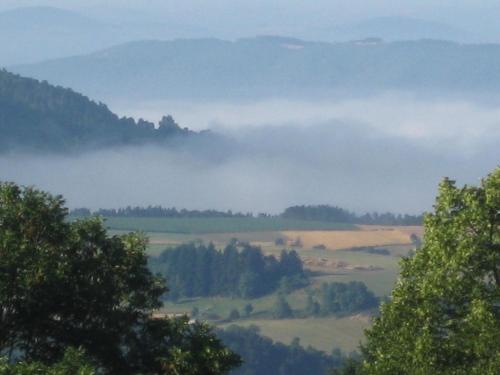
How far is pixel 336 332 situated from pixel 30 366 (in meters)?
140

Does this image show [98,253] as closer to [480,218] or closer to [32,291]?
[32,291]

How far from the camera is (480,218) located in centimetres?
2589

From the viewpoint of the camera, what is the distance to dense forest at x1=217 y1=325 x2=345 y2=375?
14375 centimetres

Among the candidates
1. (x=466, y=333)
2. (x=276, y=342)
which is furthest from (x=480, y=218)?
(x=276, y=342)

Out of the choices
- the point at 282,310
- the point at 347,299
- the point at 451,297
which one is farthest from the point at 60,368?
the point at 282,310

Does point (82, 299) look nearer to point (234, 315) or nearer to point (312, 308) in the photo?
point (234, 315)

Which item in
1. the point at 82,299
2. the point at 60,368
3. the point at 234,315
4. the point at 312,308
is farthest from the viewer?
the point at 312,308

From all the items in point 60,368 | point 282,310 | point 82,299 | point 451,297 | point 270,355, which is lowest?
point 270,355

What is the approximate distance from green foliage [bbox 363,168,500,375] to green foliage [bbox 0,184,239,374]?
140 inches

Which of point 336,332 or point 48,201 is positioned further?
point 336,332

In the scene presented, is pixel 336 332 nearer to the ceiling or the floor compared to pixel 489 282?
nearer to the floor

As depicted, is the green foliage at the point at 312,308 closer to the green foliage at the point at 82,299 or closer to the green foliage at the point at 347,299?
the green foliage at the point at 347,299

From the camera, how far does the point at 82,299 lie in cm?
2753

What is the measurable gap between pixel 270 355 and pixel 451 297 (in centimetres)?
12504
